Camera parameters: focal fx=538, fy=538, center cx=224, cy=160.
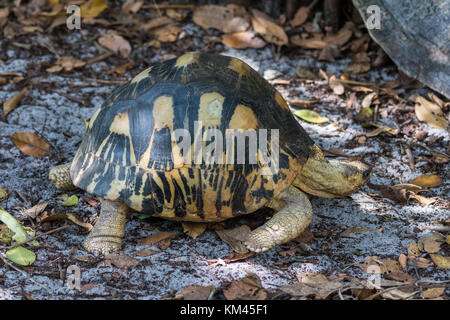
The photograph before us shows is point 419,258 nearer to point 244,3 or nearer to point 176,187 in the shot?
point 176,187

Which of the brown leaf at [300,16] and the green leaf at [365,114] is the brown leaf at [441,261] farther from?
the brown leaf at [300,16]

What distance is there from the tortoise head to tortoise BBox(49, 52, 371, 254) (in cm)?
17

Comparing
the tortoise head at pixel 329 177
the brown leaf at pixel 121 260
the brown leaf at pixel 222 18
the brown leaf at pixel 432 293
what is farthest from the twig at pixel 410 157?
the brown leaf at pixel 121 260

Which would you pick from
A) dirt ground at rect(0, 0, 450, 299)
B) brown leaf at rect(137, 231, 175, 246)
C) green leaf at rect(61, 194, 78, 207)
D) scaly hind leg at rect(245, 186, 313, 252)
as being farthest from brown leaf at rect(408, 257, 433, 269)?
green leaf at rect(61, 194, 78, 207)

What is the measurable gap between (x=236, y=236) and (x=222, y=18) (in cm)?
305

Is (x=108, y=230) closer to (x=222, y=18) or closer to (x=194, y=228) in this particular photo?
(x=194, y=228)

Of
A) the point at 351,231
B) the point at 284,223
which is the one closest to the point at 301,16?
the point at 351,231

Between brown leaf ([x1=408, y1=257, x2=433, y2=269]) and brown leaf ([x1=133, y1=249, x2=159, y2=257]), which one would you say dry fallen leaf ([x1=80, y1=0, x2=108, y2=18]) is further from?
brown leaf ([x1=408, y1=257, x2=433, y2=269])

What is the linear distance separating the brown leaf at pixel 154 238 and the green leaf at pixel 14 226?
0.73m

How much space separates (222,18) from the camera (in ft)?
19.0

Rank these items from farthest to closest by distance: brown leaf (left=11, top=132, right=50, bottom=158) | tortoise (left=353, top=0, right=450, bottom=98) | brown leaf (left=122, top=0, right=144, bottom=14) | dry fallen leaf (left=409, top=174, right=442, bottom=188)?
1. brown leaf (left=122, top=0, right=144, bottom=14)
2. tortoise (left=353, top=0, right=450, bottom=98)
3. brown leaf (left=11, top=132, right=50, bottom=158)
4. dry fallen leaf (left=409, top=174, right=442, bottom=188)

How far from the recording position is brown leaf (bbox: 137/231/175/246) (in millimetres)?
3490

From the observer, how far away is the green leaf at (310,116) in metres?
4.75

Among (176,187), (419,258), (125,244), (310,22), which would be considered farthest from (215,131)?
(310,22)
